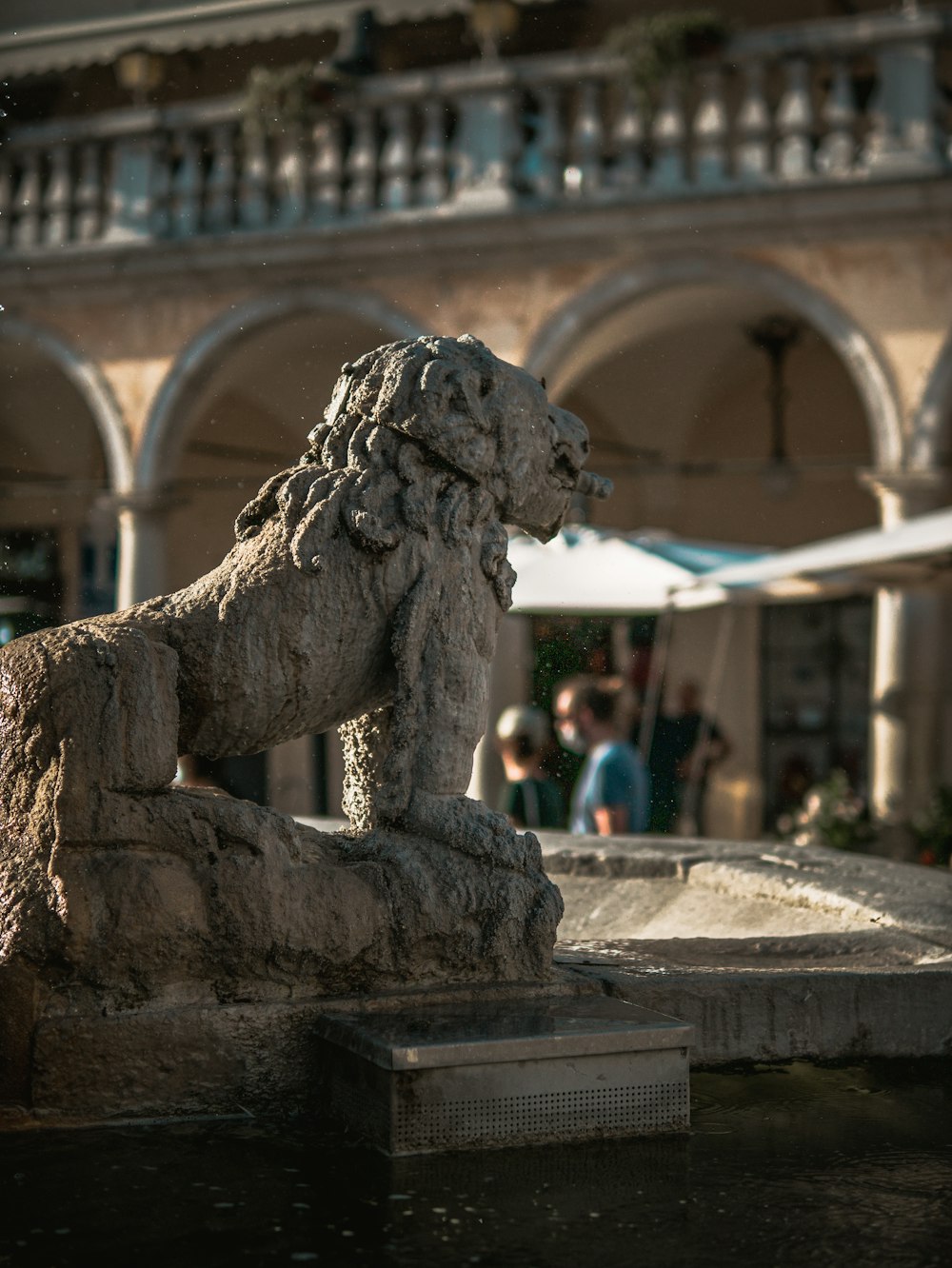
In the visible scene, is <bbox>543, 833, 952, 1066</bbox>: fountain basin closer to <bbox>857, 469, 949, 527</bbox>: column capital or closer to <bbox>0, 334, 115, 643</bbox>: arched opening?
<bbox>857, 469, 949, 527</bbox>: column capital

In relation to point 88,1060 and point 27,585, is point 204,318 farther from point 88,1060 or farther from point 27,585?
point 88,1060

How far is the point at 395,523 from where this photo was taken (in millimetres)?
3592

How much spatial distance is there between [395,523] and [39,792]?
890 mm

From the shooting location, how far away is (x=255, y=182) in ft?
41.5

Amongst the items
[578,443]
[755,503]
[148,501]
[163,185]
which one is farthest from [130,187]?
[578,443]

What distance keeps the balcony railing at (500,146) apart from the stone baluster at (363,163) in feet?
0.04

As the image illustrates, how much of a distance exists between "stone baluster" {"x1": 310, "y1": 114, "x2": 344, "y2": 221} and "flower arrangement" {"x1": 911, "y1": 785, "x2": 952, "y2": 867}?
576 centimetres

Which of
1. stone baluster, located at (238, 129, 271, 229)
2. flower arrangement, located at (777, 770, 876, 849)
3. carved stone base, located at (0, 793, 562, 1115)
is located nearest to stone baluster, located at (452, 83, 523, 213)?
stone baluster, located at (238, 129, 271, 229)

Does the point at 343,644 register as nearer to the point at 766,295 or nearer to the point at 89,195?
the point at 766,295

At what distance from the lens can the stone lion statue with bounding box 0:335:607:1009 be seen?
3193 mm

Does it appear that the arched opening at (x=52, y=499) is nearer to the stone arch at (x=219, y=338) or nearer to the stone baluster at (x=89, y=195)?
the stone baluster at (x=89, y=195)

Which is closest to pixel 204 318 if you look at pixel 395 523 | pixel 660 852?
pixel 660 852

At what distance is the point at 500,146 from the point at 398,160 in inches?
30.2

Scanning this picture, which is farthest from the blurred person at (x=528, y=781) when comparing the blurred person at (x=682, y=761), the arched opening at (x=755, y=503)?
the arched opening at (x=755, y=503)
